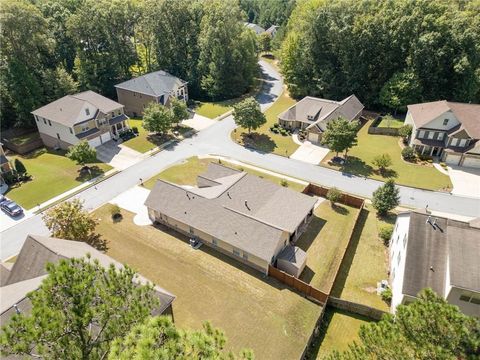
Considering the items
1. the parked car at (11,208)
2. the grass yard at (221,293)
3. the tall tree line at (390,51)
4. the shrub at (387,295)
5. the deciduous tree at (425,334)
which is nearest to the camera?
the deciduous tree at (425,334)

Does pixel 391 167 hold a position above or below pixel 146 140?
above

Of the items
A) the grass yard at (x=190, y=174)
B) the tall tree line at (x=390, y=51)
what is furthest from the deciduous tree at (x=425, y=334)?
the tall tree line at (x=390, y=51)

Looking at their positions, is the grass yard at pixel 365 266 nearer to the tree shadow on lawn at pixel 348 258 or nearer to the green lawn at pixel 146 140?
the tree shadow on lawn at pixel 348 258

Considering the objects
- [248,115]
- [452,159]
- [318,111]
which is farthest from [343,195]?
[318,111]

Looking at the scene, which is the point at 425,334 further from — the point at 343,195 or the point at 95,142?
the point at 95,142

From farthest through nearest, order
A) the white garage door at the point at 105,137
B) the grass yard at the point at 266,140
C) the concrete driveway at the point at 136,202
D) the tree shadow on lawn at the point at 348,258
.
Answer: the white garage door at the point at 105,137, the grass yard at the point at 266,140, the concrete driveway at the point at 136,202, the tree shadow on lawn at the point at 348,258

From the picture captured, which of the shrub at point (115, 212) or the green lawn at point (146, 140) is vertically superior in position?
the shrub at point (115, 212)

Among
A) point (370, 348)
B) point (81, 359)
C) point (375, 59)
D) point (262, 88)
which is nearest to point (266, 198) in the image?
point (370, 348)
